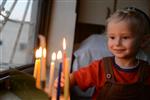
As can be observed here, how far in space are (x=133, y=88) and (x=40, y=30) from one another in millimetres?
1205

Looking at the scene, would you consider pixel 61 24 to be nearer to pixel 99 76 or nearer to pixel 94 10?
pixel 94 10

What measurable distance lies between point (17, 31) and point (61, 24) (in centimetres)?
55

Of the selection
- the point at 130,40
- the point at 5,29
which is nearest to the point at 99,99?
the point at 130,40

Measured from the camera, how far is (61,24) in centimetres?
226

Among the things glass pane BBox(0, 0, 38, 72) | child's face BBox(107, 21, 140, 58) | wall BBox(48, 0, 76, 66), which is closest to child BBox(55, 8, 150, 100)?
child's face BBox(107, 21, 140, 58)

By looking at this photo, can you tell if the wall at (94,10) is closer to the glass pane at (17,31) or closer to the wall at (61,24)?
the wall at (61,24)

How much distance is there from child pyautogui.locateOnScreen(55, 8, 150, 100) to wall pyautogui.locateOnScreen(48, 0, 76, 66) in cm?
113

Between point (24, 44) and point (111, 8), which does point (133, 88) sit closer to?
point (24, 44)

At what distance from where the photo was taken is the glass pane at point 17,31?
153 centimetres

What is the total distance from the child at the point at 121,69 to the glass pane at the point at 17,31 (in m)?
0.50

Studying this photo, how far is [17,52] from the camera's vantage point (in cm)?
178

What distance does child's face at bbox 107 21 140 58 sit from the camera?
100 cm

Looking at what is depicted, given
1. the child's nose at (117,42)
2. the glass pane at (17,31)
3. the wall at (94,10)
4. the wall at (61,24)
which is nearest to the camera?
the child's nose at (117,42)

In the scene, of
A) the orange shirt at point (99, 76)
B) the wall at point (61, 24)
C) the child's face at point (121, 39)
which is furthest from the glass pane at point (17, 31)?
the child's face at point (121, 39)
